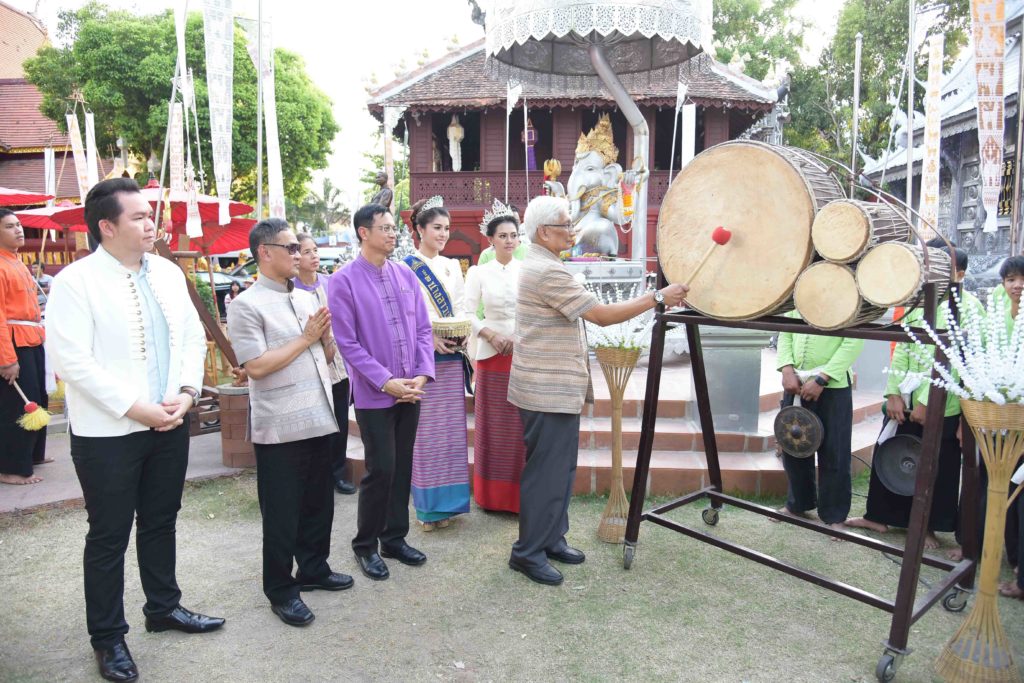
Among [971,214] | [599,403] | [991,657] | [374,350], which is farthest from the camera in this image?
[971,214]

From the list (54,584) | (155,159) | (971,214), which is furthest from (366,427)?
(155,159)

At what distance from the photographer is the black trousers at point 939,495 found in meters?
3.60

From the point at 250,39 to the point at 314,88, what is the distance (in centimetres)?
1932

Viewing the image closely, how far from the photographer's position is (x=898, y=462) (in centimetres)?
370

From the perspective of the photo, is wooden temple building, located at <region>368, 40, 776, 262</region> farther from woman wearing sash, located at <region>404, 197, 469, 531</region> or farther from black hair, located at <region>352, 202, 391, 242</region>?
black hair, located at <region>352, 202, 391, 242</region>

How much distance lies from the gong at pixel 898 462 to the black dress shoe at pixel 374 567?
2675 mm

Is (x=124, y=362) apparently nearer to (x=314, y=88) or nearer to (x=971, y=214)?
(x=971, y=214)

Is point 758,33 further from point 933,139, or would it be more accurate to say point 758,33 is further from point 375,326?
point 375,326

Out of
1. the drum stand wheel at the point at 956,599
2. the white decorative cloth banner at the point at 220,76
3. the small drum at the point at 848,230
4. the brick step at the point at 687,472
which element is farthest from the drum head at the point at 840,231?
the white decorative cloth banner at the point at 220,76

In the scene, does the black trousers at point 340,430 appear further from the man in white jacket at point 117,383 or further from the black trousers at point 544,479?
the man in white jacket at point 117,383

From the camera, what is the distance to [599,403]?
5.24 metres

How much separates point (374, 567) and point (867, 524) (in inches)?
108

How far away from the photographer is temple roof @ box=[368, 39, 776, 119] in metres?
17.4

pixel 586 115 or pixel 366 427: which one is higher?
pixel 586 115
